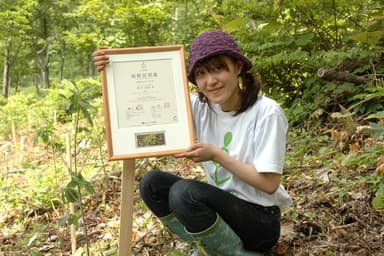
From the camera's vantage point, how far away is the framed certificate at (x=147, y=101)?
1.86 metres

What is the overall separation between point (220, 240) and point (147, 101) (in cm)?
72

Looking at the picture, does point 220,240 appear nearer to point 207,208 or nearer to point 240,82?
point 207,208

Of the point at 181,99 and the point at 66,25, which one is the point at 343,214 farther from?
the point at 66,25

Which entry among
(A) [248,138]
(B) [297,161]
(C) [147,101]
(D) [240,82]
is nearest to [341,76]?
(B) [297,161]

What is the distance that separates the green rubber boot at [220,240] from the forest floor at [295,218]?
8.2 inches

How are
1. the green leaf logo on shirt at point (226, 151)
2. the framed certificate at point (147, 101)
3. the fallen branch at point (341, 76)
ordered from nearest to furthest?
the framed certificate at point (147, 101), the green leaf logo on shirt at point (226, 151), the fallen branch at point (341, 76)

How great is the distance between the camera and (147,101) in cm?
191

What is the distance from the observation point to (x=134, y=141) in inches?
73.4

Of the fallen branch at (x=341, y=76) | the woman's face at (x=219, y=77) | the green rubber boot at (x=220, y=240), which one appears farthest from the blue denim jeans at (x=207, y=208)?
the fallen branch at (x=341, y=76)

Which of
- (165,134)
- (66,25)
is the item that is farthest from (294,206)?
(66,25)

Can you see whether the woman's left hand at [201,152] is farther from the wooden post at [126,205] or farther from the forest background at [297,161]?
the forest background at [297,161]

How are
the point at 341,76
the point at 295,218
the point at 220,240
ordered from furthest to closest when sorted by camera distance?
1. the point at 341,76
2. the point at 295,218
3. the point at 220,240

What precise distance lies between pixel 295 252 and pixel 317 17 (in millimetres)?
2470

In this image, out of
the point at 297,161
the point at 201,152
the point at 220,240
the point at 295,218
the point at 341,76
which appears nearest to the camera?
the point at 201,152
